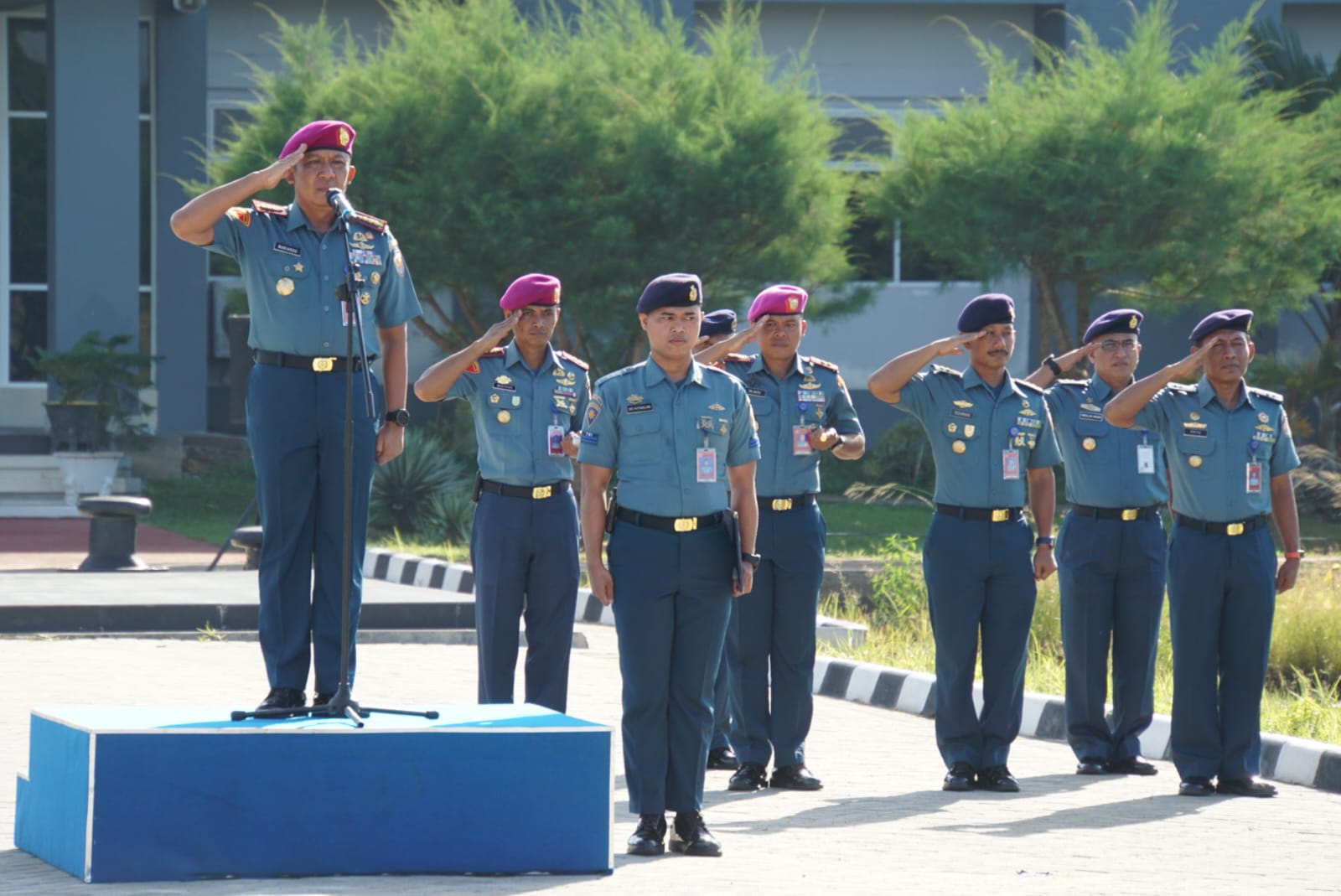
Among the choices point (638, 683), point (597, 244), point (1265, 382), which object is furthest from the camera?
point (1265, 382)

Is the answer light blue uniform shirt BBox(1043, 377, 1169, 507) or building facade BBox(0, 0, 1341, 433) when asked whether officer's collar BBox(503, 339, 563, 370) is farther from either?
building facade BBox(0, 0, 1341, 433)

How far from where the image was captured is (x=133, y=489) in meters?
23.5

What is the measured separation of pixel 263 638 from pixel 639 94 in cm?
1454

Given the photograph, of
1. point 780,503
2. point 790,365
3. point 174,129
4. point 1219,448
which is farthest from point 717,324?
point 174,129

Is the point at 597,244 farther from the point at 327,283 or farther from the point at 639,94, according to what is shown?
the point at 327,283

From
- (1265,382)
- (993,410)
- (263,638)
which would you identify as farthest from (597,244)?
(263,638)

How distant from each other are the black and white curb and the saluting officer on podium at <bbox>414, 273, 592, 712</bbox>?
2493 millimetres

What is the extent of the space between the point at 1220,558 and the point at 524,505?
3005 millimetres

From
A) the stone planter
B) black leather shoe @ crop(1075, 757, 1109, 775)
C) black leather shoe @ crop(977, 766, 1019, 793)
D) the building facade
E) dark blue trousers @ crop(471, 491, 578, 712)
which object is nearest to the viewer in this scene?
dark blue trousers @ crop(471, 491, 578, 712)

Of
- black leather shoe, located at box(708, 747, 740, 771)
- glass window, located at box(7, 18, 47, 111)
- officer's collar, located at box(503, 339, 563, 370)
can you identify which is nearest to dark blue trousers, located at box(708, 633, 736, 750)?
black leather shoe, located at box(708, 747, 740, 771)

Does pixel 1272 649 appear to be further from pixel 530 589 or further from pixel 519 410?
pixel 519 410

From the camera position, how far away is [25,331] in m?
26.9

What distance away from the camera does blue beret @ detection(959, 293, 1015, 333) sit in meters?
8.50

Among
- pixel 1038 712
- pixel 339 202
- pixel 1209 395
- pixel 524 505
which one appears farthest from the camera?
pixel 1038 712
